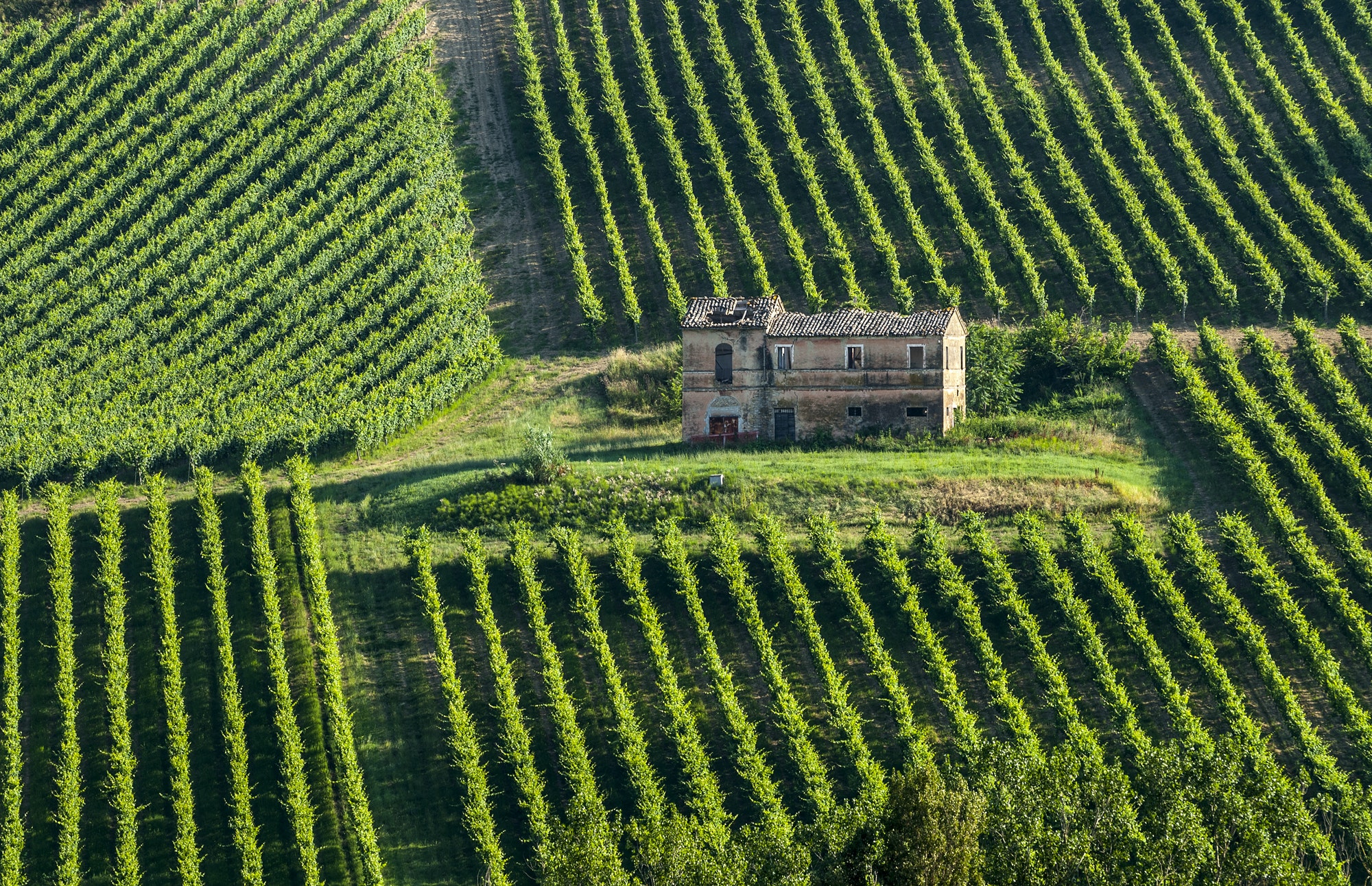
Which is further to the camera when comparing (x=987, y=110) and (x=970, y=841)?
(x=987, y=110)

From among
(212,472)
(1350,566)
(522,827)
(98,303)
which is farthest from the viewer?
(98,303)

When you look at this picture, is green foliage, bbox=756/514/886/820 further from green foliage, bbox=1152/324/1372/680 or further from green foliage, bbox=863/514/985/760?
green foliage, bbox=1152/324/1372/680

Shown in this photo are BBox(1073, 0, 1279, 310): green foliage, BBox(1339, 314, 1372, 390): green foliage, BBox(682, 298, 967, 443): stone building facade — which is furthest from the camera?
BBox(1073, 0, 1279, 310): green foliage

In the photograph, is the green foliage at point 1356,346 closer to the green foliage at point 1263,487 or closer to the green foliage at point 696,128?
the green foliage at point 1263,487

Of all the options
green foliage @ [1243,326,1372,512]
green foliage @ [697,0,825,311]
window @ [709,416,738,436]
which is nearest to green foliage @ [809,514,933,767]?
window @ [709,416,738,436]

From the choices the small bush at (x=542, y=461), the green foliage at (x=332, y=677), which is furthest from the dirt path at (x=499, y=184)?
the green foliage at (x=332, y=677)

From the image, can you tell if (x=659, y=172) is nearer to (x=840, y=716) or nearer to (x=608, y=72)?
(x=608, y=72)

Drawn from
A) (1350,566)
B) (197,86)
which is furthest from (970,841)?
(197,86)

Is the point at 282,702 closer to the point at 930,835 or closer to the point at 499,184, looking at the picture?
the point at 930,835
